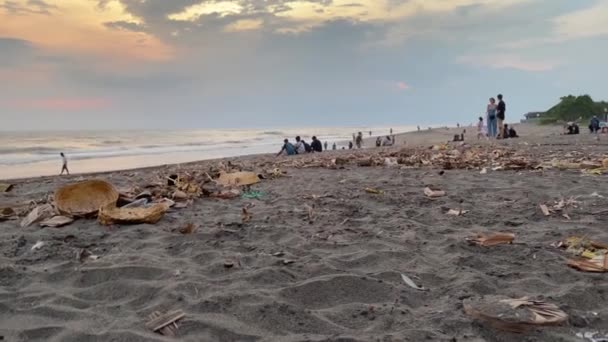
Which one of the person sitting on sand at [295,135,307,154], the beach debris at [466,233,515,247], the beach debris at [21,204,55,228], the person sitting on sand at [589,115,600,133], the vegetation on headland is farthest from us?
the vegetation on headland

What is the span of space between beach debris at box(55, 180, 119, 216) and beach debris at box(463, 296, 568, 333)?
4189 mm

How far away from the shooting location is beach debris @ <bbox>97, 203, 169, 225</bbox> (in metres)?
4.86

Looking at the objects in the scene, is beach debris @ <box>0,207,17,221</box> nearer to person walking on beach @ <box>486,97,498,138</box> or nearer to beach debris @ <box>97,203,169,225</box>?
beach debris @ <box>97,203,169,225</box>

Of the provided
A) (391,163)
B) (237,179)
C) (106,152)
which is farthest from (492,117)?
(106,152)

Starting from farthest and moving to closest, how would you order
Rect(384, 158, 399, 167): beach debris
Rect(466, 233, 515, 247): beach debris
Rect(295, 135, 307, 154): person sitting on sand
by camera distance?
1. Rect(295, 135, 307, 154): person sitting on sand
2. Rect(384, 158, 399, 167): beach debris
3. Rect(466, 233, 515, 247): beach debris

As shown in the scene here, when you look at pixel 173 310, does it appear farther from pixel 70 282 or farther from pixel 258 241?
pixel 258 241

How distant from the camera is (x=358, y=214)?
17.6 ft

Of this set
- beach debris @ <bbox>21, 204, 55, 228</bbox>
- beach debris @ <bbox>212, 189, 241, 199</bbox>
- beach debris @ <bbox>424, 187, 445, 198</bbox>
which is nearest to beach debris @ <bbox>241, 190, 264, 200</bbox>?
beach debris @ <bbox>212, 189, 241, 199</bbox>

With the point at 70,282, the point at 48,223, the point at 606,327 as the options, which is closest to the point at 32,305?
the point at 70,282

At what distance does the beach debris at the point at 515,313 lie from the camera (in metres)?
2.46

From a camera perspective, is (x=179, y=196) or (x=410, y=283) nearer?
(x=410, y=283)

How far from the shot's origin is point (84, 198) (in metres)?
5.36

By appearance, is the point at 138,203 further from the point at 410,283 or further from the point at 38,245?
the point at 410,283

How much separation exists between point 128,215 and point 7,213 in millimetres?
1898
